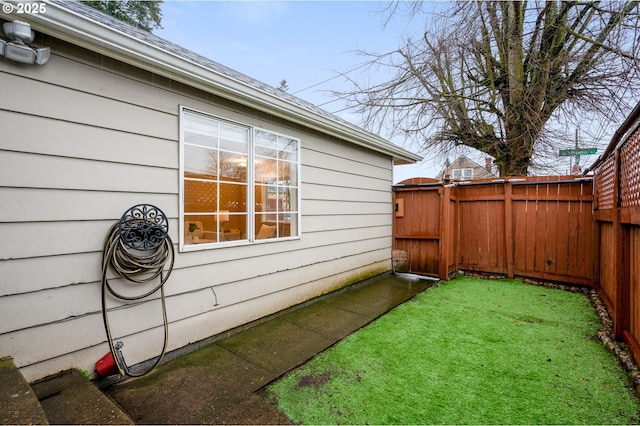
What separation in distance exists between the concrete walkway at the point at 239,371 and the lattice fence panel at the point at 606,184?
2831 mm

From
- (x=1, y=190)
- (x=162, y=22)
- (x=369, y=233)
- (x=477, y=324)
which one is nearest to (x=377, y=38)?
(x=369, y=233)

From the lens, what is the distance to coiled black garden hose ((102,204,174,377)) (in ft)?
6.89

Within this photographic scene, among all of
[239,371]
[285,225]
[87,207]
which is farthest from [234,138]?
[239,371]

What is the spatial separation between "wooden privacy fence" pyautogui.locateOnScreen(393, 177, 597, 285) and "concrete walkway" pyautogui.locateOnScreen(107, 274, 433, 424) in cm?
203

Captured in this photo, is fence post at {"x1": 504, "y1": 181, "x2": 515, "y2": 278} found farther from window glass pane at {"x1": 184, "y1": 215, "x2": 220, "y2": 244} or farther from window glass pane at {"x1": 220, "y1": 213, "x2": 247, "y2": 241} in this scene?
window glass pane at {"x1": 184, "y1": 215, "x2": 220, "y2": 244}

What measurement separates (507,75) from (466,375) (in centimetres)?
688

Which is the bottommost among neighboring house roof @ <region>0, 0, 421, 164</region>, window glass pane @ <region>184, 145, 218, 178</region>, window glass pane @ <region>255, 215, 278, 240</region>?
window glass pane @ <region>255, 215, 278, 240</region>

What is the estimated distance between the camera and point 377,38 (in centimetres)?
588

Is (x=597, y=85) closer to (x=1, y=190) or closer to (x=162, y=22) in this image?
(x=1, y=190)

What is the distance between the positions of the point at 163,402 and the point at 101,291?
897 mm

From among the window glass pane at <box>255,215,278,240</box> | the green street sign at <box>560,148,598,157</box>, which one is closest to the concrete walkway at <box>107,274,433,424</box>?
the window glass pane at <box>255,215,278,240</box>

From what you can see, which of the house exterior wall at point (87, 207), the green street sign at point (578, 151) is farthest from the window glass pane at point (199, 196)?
the green street sign at point (578, 151)

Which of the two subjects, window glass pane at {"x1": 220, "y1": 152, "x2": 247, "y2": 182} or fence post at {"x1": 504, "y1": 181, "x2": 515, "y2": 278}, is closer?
window glass pane at {"x1": 220, "y1": 152, "x2": 247, "y2": 182}

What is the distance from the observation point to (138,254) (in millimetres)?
2270
